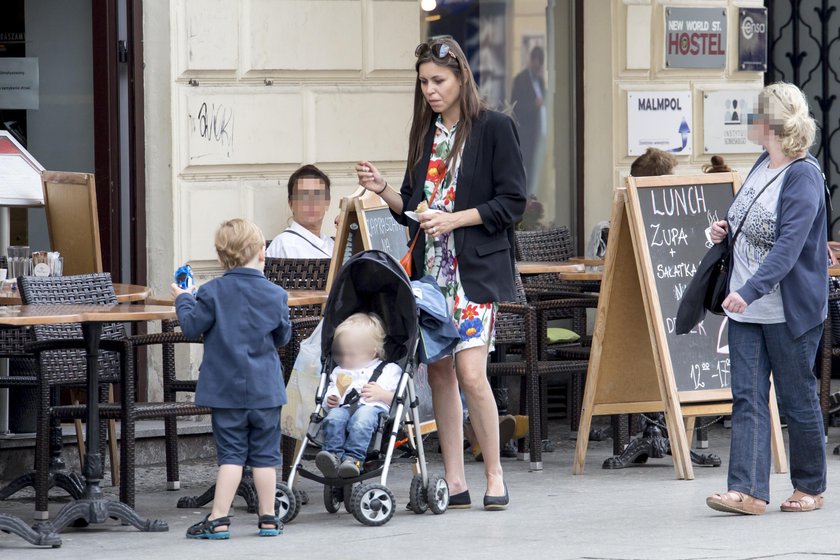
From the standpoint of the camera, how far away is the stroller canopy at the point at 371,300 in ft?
23.0

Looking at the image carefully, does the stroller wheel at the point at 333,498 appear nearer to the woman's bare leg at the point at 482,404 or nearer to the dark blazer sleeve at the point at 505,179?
the woman's bare leg at the point at 482,404

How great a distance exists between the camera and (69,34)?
9.83 metres

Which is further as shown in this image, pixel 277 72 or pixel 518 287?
pixel 277 72

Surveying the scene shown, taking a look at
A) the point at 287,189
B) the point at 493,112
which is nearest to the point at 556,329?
the point at 287,189

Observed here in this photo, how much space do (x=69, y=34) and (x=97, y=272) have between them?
6.28 feet

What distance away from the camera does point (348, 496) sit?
279 inches

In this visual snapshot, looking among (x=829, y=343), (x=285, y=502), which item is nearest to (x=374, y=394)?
(x=285, y=502)

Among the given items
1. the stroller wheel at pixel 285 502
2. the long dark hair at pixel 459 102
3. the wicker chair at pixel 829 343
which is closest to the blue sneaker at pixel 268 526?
the stroller wheel at pixel 285 502

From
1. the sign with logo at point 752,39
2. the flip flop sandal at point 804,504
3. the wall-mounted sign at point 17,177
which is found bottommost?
the flip flop sandal at point 804,504

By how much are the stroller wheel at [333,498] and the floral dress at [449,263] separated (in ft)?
2.76

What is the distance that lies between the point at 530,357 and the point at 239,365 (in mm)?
2525

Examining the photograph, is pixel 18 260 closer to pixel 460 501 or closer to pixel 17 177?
pixel 17 177

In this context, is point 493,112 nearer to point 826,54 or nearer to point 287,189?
point 287,189

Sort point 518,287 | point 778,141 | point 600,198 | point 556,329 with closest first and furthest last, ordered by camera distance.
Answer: point 778,141, point 518,287, point 556,329, point 600,198
